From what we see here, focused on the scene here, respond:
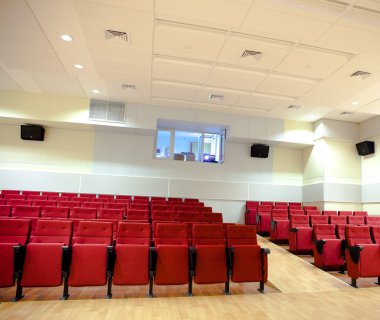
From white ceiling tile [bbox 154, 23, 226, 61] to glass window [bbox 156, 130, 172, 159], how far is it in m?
3.89

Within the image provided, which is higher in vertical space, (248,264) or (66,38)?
(66,38)

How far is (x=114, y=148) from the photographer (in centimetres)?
816

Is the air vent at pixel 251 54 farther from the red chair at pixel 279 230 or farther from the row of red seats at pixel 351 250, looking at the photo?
the red chair at pixel 279 230

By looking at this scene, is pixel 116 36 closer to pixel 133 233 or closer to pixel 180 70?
pixel 180 70

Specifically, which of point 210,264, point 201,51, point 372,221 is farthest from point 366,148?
point 210,264

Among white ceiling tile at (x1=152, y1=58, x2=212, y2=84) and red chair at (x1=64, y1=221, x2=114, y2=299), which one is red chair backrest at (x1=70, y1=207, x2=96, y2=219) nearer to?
red chair at (x1=64, y1=221, x2=114, y2=299)

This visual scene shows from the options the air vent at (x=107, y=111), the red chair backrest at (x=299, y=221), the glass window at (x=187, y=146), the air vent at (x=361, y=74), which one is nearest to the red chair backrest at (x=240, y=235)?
the red chair backrest at (x=299, y=221)

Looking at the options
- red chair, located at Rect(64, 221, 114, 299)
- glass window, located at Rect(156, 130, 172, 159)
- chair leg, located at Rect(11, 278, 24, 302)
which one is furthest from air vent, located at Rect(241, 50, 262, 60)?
chair leg, located at Rect(11, 278, 24, 302)

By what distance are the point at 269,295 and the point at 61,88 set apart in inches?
248

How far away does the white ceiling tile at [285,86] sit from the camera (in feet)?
19.0

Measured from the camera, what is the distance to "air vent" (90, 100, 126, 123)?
7.50 meters

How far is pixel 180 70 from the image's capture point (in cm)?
560

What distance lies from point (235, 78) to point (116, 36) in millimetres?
2470

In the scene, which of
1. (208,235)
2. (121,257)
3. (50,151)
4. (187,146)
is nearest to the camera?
(121,257)
